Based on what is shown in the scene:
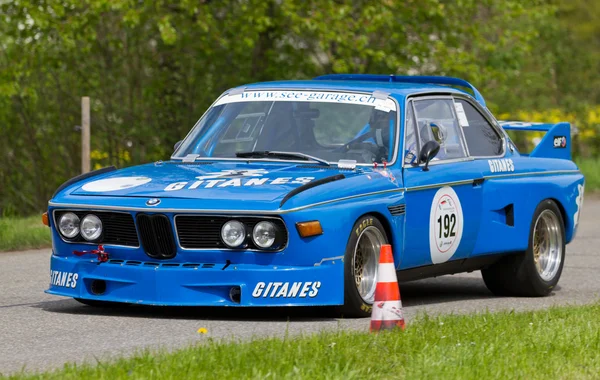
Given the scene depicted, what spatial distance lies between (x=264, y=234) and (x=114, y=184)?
1.14 m

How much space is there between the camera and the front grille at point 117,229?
786cm

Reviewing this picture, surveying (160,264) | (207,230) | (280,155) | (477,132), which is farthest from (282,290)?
(477,132)

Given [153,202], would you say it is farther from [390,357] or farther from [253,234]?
[390,357]

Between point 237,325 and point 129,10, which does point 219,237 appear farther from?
point 129,10

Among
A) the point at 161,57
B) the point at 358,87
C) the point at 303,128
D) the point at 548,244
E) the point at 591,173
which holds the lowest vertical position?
the point at 591,173

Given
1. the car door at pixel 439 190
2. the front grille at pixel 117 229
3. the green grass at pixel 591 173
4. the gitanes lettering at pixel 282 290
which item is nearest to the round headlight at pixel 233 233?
the gitanes lettering at pixel 282 290

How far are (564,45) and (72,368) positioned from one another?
28.7m

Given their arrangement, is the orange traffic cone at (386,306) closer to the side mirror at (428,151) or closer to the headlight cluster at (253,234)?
the headlight cluster at (253,234)

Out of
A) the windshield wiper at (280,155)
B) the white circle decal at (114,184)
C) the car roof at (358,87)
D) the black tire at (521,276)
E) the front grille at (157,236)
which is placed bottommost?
the black tire at (521,276)

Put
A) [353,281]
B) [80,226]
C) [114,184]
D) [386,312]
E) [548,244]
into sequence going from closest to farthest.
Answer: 1. [386,312]
2. [353,281]
3. [80,226]
4. [114,184]
5. [548,244]

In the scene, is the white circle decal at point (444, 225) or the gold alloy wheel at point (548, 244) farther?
the gold alloy wheel at point (548, 244)

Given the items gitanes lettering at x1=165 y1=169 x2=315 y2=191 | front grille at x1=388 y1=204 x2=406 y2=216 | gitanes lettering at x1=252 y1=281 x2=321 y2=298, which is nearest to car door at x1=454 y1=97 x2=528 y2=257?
front grille at x1=388 y1=204 x2=406 y2=216

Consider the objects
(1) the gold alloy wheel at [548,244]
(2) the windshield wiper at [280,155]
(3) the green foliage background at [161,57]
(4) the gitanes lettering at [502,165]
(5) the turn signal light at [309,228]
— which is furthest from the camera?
(3) the green foliage background at [161,57]

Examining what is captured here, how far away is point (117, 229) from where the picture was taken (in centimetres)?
793
